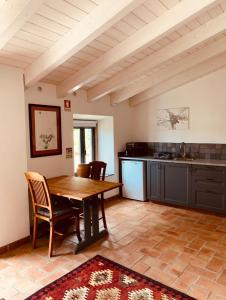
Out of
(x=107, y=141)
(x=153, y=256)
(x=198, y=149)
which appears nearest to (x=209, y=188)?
(x=198, y=149)

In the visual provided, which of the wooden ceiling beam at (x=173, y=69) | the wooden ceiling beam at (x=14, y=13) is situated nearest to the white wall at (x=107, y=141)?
the wooden ceiling beam at (x=173, y=69)

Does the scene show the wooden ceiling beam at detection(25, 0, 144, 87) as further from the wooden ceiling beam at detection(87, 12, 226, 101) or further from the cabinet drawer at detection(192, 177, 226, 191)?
the cabinet drawer at detection(192, 177, 226, 191)

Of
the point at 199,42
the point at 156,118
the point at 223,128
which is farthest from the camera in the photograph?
the point at 156,118

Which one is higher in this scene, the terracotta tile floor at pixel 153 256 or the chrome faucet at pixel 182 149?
the chrome faucet at pixel 182 149

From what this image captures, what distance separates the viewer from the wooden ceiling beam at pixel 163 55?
8.88 ft

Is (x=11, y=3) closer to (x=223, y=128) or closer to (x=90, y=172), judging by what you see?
(x=90, y=172)

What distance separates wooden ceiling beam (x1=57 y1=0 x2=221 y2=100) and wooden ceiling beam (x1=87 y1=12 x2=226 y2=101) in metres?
0.56

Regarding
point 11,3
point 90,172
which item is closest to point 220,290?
point 90,172

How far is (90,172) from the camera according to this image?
3838 mm

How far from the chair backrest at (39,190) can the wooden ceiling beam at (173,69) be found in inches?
98.5

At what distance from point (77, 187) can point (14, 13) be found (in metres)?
1.97

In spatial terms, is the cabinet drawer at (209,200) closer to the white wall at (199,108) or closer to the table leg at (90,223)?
the white wall at (199,108)

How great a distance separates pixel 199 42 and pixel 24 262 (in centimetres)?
329

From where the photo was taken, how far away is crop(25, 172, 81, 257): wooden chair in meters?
2.67
